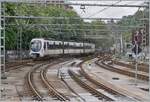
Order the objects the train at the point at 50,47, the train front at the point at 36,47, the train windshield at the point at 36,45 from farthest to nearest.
A: 1. the train at the point at 50,47
2. the train windshield at the point at 36,45
3. the train front at the point at 36,47

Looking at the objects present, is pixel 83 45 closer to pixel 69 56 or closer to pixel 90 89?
pixel 69 56

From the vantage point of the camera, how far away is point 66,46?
78000 mm

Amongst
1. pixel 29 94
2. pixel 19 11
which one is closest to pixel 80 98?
pixel 29 94

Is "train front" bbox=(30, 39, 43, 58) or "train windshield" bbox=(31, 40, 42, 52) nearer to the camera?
"train front" bbox=(30, 39, 43, 58)

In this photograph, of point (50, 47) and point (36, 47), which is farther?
point (50, 47)

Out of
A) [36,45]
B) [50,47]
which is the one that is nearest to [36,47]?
[36,45]

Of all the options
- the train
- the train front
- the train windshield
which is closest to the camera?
the train front

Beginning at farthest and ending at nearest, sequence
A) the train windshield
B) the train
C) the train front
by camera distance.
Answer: the train → the train windshield → the train front

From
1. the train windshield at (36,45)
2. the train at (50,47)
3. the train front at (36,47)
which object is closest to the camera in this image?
the train front at (36,47)

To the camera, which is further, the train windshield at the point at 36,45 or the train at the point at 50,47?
the train at the point at 50,47

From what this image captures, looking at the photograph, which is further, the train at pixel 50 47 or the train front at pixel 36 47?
the train at pixel 50 47

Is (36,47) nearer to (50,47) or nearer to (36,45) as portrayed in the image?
(36,45)

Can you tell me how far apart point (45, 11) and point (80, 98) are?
55.4m

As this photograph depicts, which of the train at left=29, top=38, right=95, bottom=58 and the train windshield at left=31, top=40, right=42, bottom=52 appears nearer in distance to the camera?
the train windshield at left=31, top=40, right=42, bottom=52
